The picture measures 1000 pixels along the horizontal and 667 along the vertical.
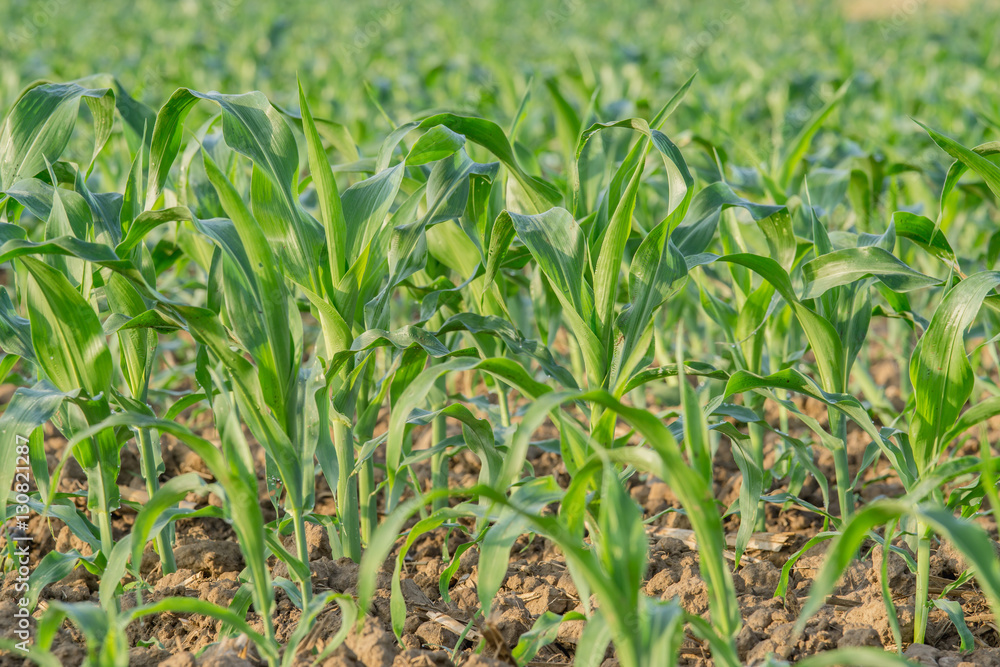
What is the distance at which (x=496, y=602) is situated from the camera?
157 centimetres

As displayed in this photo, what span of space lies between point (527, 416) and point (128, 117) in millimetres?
1271

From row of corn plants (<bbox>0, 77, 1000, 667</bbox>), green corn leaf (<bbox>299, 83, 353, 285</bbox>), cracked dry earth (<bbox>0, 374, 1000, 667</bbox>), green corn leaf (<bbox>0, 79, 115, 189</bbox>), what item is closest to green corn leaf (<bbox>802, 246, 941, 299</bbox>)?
row of corn plants (<bbox>0, 77, 1000, 667</bbox>)

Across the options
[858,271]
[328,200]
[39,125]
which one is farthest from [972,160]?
[39,125]

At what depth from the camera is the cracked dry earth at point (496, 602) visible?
1383 millimetres

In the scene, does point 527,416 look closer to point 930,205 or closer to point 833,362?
point 833,362

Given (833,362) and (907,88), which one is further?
(907,88)

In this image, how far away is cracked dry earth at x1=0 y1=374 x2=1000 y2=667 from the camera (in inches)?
54.4

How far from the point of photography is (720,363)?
2.09m

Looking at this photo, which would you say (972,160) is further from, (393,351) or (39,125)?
(39,125)

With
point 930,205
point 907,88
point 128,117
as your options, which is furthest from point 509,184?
point 907,88

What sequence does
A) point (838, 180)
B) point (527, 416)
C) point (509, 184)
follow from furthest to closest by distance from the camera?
1. point (838, 180)
2. point (509, 184)
3. point (527, 416)

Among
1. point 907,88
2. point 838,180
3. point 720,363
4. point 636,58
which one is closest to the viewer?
point 720,363

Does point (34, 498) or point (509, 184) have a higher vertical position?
point (509, 184)

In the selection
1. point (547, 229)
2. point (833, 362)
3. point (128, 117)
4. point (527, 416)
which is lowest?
point (833, 362)
